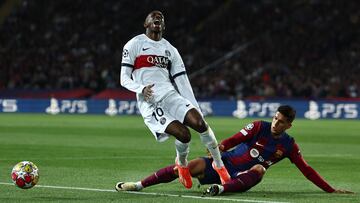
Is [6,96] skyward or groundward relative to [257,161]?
groundward

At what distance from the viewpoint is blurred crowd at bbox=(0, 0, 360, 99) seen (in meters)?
34.8

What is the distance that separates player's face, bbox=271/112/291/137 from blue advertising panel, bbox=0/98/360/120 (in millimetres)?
22502

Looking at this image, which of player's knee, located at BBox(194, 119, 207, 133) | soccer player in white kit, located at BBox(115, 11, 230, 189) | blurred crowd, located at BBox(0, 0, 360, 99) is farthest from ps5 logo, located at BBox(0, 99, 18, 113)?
player's knee, located at BBox(194, 119, 207, 133)

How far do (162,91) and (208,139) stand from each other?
0.83 meters

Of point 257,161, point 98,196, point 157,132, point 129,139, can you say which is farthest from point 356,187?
point 129,139

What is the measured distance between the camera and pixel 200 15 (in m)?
42.9

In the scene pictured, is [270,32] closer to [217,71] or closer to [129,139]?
[217,71]

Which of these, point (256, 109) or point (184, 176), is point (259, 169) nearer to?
point (184, 176)

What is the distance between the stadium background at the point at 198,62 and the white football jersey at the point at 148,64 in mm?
10752

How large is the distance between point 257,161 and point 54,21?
35.1 m

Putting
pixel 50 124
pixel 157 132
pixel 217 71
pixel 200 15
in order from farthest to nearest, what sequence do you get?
1. pixel 200 15
2. pixel 217 71
3. pixel 50 124
4. pixel 157 132

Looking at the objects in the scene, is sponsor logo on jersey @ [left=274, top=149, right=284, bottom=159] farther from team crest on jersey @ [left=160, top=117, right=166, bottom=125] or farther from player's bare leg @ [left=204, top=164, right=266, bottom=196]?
team crest on jersey @ [left=160, top=117, right=166, bottom=125]

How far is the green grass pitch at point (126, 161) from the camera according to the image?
9.62m

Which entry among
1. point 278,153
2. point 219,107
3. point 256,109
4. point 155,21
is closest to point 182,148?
point 278,153
